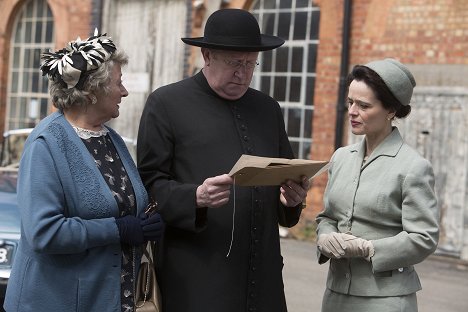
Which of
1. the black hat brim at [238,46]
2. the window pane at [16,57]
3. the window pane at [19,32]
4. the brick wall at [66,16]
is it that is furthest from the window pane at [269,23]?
the black hat brim at [238,46]

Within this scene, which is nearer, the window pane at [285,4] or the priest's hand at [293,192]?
the priest's hand at [293,192]

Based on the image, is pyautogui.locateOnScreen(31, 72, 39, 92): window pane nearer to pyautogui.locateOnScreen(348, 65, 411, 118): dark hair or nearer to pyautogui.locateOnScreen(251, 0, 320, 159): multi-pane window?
pyautogui.locateOnScreen(251, 0, 320, 159): multi-pane window

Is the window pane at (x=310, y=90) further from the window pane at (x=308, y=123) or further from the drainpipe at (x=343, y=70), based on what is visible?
the drainpipe at (x=343, y=70)

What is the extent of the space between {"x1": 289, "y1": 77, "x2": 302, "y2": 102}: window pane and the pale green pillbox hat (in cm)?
789

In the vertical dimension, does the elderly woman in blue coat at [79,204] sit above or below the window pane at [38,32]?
below

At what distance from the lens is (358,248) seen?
322 cm

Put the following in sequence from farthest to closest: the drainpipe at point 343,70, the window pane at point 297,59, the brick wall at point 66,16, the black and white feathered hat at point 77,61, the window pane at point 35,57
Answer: the window pane at point 35,57
the brick wall at point 66,16
the window pane at point 297,59
the drainpipe at point 343,70
the black and white feathered hat at point 77,61

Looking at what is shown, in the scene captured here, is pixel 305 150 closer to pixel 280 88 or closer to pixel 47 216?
pixel 280 88

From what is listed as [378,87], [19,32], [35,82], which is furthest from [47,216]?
[19,32]

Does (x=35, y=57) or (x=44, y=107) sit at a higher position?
(x=35, y=57)

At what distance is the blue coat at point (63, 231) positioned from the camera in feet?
9.37

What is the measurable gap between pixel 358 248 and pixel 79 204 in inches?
48.5

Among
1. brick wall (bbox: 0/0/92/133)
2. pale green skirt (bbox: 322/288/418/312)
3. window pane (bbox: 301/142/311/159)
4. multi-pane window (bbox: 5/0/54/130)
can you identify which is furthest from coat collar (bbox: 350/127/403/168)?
multi-pane window (bbox: 5/0/54/130)

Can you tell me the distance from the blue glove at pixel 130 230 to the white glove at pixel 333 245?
0.84m
